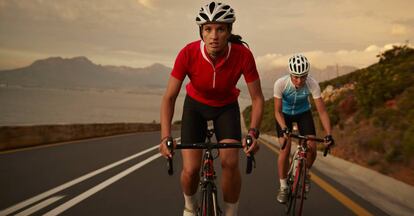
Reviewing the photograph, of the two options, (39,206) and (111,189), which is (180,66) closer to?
(39,206)

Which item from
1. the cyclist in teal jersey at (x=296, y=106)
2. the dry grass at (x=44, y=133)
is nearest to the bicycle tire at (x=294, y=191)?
the cyclist in teal jersey at (x=296, y=106)

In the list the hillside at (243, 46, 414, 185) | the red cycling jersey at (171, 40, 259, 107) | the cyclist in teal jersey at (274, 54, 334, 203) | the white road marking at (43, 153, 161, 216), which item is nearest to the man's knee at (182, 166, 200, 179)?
the red cycling jersey at (171, 40, 259, 107)

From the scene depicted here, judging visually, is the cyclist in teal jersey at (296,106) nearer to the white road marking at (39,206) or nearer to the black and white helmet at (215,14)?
the black and white helmet at (215,14)

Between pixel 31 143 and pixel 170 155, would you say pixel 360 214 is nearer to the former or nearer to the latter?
pixel 170 155

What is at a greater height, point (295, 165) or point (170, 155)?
point (170, 155)

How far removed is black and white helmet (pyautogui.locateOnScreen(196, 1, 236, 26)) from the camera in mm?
3365

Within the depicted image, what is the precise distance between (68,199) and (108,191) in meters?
0.82

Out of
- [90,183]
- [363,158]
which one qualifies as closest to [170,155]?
[90,183]

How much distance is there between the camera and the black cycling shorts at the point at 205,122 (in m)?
3.88

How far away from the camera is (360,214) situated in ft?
17.7

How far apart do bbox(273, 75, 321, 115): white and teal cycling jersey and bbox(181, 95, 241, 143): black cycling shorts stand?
181 centimetres

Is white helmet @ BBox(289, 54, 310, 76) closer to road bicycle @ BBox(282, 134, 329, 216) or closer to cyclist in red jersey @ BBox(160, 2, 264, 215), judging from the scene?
road bicycle @ BBox(282, 134, 329, 216)

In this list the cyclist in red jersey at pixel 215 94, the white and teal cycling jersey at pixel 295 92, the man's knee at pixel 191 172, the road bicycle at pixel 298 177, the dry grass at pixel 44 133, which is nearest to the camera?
the cyclist in red jersey at pixel 215 94

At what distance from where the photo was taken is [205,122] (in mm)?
4070
